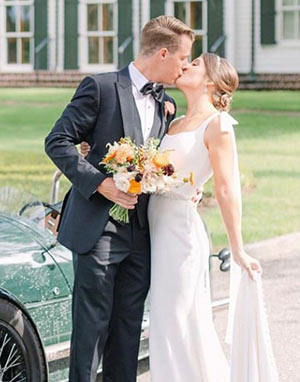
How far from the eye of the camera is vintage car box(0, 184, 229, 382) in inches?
180

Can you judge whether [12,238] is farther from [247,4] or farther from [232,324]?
[247,4]

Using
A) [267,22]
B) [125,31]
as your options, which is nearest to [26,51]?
[125,31]

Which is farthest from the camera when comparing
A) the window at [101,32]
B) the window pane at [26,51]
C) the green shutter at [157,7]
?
the window pane at [26,51]

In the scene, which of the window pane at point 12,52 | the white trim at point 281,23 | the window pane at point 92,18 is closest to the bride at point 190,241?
the white trim at point 281,23

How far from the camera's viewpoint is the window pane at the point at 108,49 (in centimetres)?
2697

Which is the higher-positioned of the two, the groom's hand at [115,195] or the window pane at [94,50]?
the groom's hand at [115,195]

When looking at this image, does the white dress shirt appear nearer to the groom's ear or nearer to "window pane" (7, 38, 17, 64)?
the groom's ear

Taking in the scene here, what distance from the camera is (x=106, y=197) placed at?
4.30m

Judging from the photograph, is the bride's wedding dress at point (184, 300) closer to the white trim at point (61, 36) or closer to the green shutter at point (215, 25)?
the green shutter at point (215, 25)

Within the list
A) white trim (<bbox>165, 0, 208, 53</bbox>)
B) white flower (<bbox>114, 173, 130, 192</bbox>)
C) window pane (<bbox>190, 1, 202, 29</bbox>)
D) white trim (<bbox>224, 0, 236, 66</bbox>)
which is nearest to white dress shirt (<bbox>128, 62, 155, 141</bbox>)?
white flower (<bbox>114, 173, 130, 192</bbox>)

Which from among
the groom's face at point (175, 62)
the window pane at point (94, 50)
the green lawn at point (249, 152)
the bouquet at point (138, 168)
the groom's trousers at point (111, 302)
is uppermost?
the groom's face at point (175, 62)

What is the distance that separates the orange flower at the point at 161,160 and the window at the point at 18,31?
23639mm

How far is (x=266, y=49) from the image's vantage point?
82.6ft

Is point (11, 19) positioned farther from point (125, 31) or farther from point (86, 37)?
point (125, 31)
